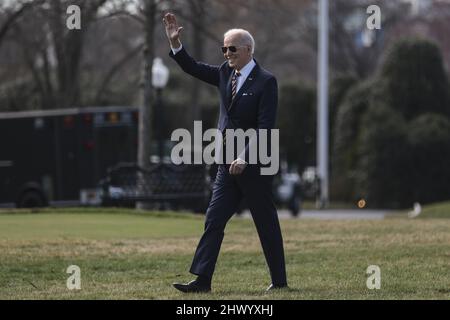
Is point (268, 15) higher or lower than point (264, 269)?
higher

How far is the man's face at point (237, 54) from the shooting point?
8.98 meters

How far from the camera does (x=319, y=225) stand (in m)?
16.4

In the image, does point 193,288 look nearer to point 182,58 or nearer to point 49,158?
point 182,58

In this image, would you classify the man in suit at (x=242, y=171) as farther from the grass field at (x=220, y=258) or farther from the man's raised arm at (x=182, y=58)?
the grass field at (x=220, y=258)

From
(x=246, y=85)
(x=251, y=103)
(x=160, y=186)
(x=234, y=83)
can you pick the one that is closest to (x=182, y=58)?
(x=234, y=83)

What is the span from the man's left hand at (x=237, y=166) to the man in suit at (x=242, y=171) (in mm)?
85

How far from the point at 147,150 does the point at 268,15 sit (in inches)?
489

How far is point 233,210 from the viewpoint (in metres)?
9.19

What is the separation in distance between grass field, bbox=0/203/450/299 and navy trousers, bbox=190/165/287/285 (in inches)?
10.2

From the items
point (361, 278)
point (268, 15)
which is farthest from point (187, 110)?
point (361, 278)

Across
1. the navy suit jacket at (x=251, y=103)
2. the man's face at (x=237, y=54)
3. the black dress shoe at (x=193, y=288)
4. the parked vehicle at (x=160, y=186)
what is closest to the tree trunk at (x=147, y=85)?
the parked vehicle at (x=160, y=186)

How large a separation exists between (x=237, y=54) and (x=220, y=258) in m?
3.86

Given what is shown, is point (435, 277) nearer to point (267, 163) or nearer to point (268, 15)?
point (267, 163)

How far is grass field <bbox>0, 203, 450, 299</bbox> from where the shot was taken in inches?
366
